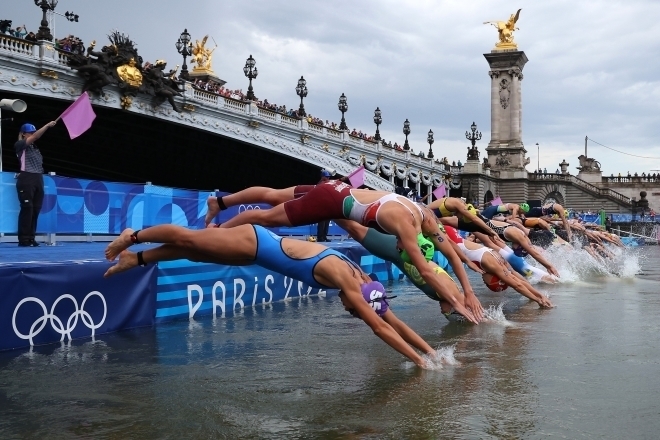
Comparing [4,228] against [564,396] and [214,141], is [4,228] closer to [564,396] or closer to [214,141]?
[564,396]

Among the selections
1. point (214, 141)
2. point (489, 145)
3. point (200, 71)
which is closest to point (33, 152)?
point (214, 141)

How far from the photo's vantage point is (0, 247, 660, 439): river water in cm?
546

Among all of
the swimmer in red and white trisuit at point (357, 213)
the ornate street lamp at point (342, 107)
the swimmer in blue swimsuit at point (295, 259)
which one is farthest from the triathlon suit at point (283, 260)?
the ornate street lamp at point (342, 107)

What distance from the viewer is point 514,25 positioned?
92125 millimetres

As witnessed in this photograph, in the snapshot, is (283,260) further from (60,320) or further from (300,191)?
(60,320)

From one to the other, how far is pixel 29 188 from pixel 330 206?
731 centimetres

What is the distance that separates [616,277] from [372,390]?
1668cm

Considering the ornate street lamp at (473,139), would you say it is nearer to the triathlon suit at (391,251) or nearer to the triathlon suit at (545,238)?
the triathlon suit at (545,238)

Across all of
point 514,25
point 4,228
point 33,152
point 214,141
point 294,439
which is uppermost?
point 514,25

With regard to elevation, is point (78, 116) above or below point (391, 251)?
above

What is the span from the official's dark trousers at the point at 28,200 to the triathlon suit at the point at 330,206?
6821 millimetres

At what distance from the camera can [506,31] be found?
91.8 m

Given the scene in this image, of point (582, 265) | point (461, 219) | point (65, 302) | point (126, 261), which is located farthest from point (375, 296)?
point (582, 265)

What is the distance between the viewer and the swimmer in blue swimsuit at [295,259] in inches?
283
